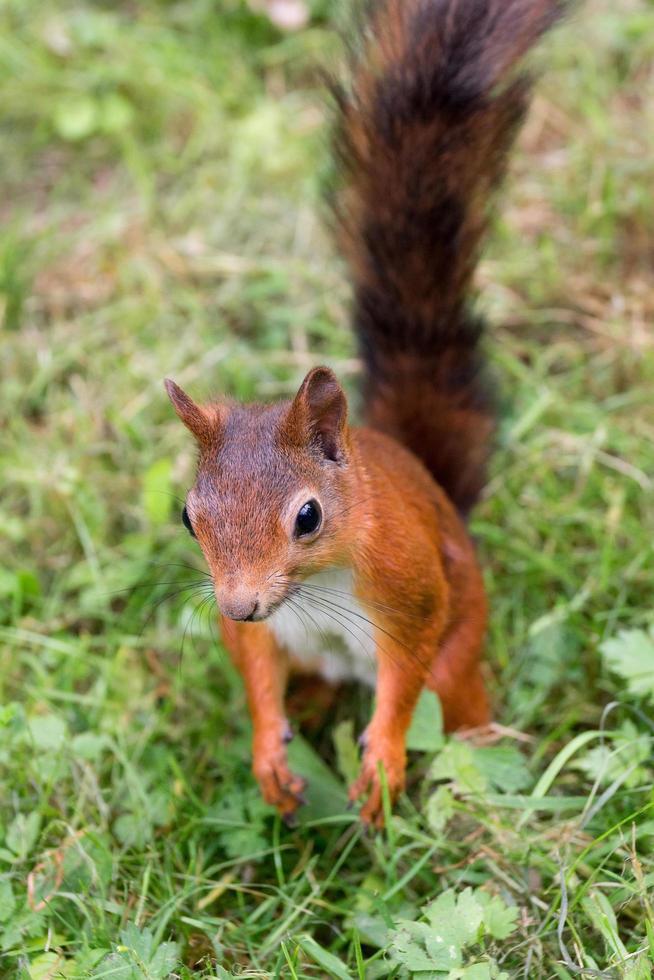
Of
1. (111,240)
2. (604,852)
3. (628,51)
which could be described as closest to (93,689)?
(604,852)

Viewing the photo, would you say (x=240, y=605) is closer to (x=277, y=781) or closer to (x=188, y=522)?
(x=188, y=522)

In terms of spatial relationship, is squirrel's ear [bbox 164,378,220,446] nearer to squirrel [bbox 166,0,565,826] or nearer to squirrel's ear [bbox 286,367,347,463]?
squirrel [bbox 166,0,565,826]

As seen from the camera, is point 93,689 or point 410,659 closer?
point 410,659

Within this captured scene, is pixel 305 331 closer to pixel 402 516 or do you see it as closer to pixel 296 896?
pixel 402 516

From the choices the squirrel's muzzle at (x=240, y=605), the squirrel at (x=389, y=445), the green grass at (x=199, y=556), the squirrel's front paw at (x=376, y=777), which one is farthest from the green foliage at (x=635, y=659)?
the squirrel's muzzle at (x=240, y=605)

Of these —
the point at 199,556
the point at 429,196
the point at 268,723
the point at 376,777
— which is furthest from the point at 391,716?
the point at 429,196

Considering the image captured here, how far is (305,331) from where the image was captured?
328 centimetres

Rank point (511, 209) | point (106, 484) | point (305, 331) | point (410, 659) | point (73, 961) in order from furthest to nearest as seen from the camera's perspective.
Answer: point (511, 209) → point (305, 331) → point (106, 484) → point (410, 659) → point (73, 961)

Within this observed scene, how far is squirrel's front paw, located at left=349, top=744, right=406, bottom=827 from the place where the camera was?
2123 mm

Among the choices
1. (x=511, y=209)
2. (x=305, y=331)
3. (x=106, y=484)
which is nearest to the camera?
(x=106, y=484)

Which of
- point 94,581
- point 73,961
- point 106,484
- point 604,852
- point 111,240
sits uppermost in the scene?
point 111,240

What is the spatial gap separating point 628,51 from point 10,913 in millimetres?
3310

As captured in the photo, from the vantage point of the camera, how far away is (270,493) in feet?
5.81

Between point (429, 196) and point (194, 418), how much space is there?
81 centimetres
